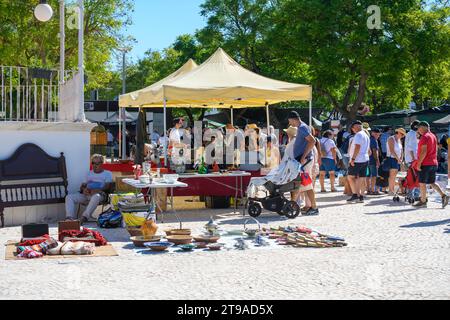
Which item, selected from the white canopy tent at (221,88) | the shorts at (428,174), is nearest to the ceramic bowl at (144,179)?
the white canopy tent at (221,88)

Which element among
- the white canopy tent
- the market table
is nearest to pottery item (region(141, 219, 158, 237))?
the market table

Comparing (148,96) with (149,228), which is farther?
(148,96)

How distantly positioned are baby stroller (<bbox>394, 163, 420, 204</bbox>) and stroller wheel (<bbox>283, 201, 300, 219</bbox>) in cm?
329

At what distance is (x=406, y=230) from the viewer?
10789 millimetres

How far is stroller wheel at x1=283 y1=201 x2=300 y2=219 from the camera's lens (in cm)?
1230

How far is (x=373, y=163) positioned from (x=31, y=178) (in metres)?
8.35

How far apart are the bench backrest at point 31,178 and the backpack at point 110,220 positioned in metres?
1.17

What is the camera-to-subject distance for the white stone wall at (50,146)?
11734mm

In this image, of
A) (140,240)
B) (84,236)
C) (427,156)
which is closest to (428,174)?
(427,156)

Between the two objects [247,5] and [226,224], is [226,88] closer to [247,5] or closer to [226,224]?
[226,224]

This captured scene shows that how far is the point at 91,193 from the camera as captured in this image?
11953mm

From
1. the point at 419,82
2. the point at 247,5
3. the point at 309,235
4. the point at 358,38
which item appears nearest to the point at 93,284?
the point at 309,235

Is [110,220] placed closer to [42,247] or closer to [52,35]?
[42,247]

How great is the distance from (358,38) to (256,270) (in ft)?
75.0
